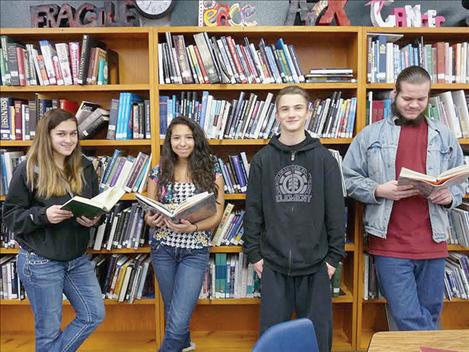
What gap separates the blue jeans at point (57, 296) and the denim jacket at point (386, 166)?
4.83ft

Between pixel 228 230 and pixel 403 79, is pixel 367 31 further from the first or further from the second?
pixel 228 230

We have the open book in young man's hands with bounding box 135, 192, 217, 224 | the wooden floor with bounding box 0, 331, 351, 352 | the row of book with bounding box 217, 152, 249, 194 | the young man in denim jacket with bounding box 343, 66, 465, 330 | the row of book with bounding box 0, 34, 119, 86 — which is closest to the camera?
the open book in young man's hands with bounding box 135, 192, 217, 224

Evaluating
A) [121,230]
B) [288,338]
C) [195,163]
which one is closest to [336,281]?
[195,163]

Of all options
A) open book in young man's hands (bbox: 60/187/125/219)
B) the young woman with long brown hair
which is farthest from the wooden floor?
open book in young man's hands (bbox: 60/187/125/219)

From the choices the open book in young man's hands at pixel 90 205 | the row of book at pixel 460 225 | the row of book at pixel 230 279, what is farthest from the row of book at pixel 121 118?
the row of book at pixel 460 225

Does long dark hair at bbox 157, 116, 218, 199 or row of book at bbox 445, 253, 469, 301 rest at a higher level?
long dark hair at bbox 157, 116, 218, 199

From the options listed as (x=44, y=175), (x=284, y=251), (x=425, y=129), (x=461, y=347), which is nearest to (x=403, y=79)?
(x=425, y=129)

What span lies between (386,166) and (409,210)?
25 cm

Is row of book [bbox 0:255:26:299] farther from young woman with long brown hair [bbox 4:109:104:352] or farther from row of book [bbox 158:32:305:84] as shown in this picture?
row of book [bbox 158:32:305:84]

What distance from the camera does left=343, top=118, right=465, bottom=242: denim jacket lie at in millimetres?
2061

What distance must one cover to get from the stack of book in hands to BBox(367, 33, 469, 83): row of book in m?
0.12

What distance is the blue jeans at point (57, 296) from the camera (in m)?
1.95

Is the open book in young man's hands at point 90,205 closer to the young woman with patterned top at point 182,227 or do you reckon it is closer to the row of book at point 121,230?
the young woman with patterned top at point 182,227

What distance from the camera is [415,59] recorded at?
2439 mm
